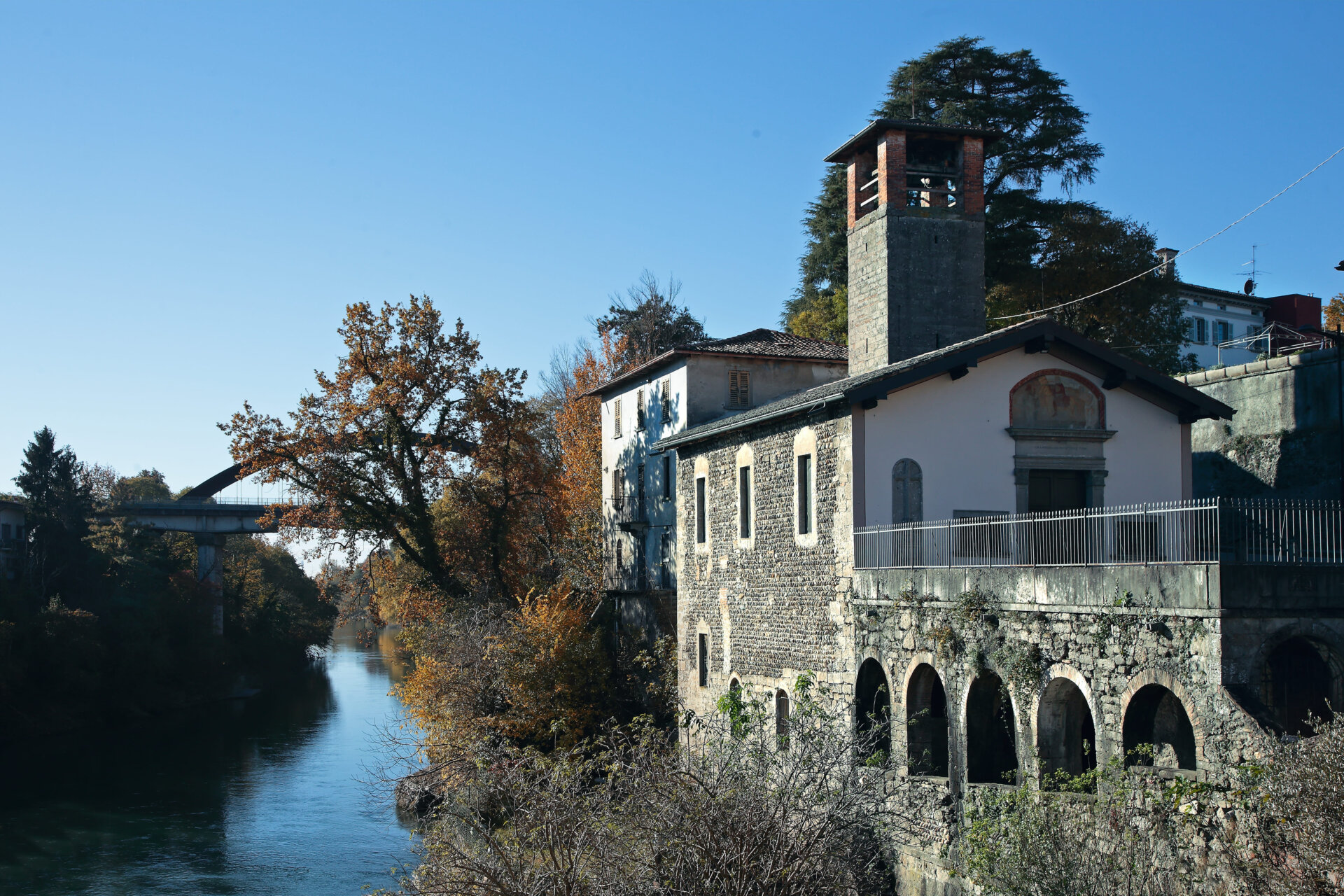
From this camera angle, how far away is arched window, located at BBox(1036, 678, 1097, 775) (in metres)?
13.4

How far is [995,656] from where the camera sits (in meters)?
14.2

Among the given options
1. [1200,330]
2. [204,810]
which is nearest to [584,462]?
[204,810]

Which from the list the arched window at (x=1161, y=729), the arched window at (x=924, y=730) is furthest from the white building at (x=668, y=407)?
the arched window at (x=1161, y=729)

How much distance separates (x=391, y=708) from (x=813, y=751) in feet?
101

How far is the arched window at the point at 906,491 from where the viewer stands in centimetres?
1788

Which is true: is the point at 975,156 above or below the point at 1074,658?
above

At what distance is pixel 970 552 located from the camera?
16.8m

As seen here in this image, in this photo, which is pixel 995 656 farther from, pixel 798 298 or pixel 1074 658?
pixel 798 298

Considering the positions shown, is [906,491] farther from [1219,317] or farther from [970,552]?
[1219,317]

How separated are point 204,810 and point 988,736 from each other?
19.6 meters

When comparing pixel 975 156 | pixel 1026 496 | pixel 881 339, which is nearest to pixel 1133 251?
pixel 975 156

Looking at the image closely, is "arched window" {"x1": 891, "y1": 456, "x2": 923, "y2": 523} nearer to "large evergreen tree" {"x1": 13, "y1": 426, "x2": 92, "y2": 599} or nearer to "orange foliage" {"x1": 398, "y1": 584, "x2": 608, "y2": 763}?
"orange foliage" {"x1": 398, "y1": 584, "x2": 608, "y2": 763}

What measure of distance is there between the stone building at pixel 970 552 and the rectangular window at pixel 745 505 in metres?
0.05

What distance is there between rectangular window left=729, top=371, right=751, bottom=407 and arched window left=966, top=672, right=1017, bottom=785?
1508cm
